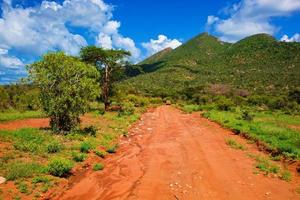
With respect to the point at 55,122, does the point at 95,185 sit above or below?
below

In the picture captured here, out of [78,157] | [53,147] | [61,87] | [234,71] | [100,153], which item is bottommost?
[100,153]

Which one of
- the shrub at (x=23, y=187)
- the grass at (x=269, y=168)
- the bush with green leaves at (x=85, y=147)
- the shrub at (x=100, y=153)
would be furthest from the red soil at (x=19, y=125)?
the grass at (x=269, y=168)

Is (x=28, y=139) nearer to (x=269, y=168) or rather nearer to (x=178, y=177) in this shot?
(x=178, y=177)

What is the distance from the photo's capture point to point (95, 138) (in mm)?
18844

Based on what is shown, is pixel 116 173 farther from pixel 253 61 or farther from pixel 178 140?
pixel 253 61

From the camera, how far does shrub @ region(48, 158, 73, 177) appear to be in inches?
488

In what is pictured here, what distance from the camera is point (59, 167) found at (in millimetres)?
12547

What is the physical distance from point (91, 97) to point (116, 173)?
761cm

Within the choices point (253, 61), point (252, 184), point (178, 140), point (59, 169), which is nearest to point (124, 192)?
point (59, 169)

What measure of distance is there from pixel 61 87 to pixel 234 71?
99.5 m

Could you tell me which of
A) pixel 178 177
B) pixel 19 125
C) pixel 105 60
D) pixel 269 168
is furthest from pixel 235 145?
pixel 105 60

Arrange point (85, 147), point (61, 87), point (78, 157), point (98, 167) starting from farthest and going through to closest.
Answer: point (61, 87), point (85, 147), point (78, 157), point (98, 167)

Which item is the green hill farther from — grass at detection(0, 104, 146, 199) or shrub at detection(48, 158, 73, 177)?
shrub at detection(48, 158, 73, 177)

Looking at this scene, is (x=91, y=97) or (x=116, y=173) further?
(x=91, y=97)
